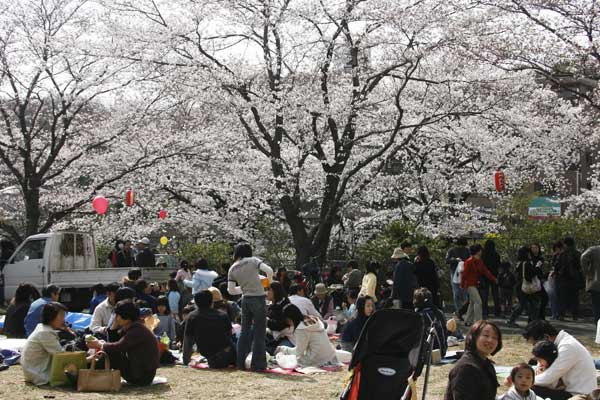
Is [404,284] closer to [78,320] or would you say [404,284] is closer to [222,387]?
[222,387]

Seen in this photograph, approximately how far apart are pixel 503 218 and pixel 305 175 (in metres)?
5.43

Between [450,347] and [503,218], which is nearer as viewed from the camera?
[450,347]

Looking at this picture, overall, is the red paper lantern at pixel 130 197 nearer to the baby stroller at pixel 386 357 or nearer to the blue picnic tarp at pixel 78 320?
the blue picnic tarp at pixel 78 320

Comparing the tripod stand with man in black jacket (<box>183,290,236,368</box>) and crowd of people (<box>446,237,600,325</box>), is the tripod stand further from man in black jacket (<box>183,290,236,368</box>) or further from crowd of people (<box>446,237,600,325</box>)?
crowd of people (<box>446,237,600,325</box>)

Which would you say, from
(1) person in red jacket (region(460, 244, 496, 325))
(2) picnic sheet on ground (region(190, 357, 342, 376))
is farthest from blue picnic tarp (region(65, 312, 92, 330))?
(1) person in red jacket (region(460, 244, 496, 325))

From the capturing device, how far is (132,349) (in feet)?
24.9

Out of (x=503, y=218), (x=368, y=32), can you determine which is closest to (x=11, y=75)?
(x=368, y=32)

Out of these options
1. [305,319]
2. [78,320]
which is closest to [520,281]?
[305,319]

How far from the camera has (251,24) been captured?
1638cm

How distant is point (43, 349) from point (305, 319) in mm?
3051

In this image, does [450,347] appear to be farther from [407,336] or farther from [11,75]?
[11,75]

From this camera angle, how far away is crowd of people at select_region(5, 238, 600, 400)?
6.05 meters

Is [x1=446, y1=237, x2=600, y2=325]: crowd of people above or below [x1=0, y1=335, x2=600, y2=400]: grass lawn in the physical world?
above

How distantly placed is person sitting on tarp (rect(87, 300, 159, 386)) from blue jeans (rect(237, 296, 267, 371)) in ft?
4.67
